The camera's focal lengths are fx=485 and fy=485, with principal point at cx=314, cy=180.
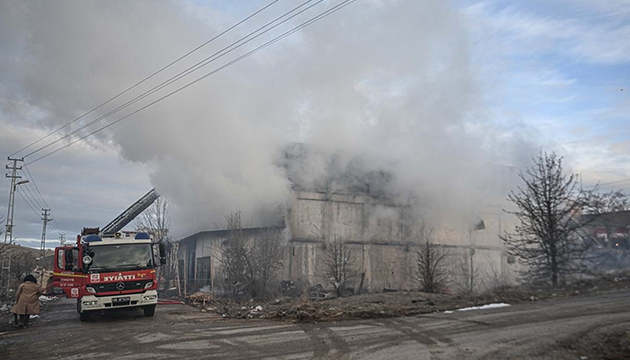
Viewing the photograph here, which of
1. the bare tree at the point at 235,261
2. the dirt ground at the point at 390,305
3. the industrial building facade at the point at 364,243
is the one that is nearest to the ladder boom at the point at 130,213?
the industrial building facade at the point at 364,243

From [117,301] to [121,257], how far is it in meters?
1.22

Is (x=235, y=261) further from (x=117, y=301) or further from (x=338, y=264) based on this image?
(x=117, y=301)

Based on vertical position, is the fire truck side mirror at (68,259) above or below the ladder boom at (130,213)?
below

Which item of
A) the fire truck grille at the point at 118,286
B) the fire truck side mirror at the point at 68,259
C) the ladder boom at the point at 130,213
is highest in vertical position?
the ladder boom at the point at 130,213

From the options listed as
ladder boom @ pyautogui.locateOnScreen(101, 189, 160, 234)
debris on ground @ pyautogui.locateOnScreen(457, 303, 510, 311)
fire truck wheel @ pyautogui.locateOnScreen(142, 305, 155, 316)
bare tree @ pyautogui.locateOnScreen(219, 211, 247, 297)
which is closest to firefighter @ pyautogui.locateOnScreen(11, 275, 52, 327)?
fire truck wheel @ pyautogui.locateOnScreen(142, 305, 155, 316)

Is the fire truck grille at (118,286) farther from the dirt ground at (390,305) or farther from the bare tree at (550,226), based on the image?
the bare tree at (550,226)

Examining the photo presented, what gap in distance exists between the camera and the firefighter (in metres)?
12.9

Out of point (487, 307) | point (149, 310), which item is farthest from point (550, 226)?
point (149, 310)

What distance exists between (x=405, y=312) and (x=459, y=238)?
26.6 meters

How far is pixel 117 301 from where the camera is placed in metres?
13.4

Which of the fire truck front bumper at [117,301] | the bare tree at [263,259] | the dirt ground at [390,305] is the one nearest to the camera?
the dirt ground at [390,305]

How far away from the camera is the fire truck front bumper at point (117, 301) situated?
13.2m

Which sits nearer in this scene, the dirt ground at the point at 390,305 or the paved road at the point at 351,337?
the paved road at the point at 351,337

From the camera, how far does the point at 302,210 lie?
33.1m
